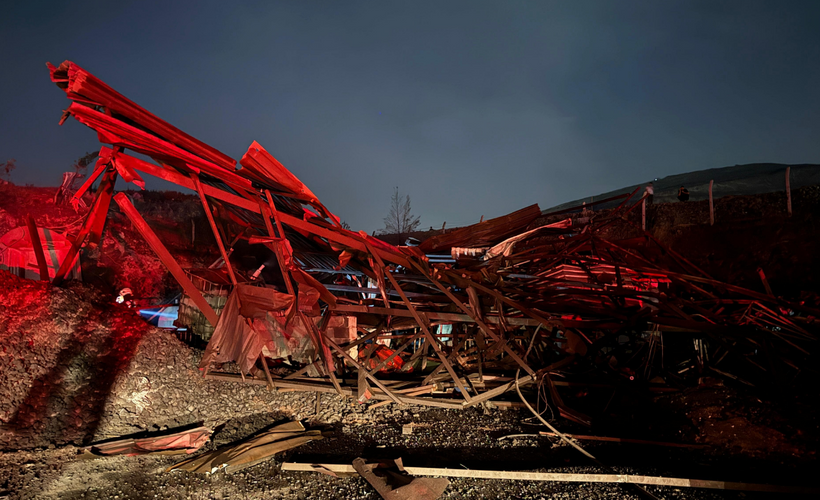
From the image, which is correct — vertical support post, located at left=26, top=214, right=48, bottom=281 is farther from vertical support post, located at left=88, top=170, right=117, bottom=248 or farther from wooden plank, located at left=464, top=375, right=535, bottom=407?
wooden plank, located at left=464, top=375, right=535, bottom=407

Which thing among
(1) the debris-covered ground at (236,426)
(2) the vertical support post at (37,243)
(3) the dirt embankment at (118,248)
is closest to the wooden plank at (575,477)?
(1) the debris-covered ground at (236,426)

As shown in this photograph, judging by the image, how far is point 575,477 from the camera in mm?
3549

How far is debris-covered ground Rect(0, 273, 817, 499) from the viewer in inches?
142

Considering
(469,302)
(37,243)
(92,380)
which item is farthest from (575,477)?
(37,243)

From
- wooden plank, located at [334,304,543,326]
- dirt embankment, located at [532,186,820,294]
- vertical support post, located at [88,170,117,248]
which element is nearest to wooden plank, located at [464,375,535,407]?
wooden plank, located at [334,304,543,326]

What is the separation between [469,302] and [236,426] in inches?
131

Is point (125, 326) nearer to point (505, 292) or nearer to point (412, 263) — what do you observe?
point (412, 263)

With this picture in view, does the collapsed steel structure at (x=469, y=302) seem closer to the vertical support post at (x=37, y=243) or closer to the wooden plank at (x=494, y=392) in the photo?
the wooden plank at (x=494, y=392)

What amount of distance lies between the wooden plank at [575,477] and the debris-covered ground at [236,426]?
0.07 meters

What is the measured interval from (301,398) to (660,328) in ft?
17.0

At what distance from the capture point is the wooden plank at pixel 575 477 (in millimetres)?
3363

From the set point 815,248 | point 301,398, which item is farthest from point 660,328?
point 815,248

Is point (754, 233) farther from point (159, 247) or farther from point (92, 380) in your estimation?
point (92, 380)

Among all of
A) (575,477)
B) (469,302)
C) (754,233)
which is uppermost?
(754,233)
